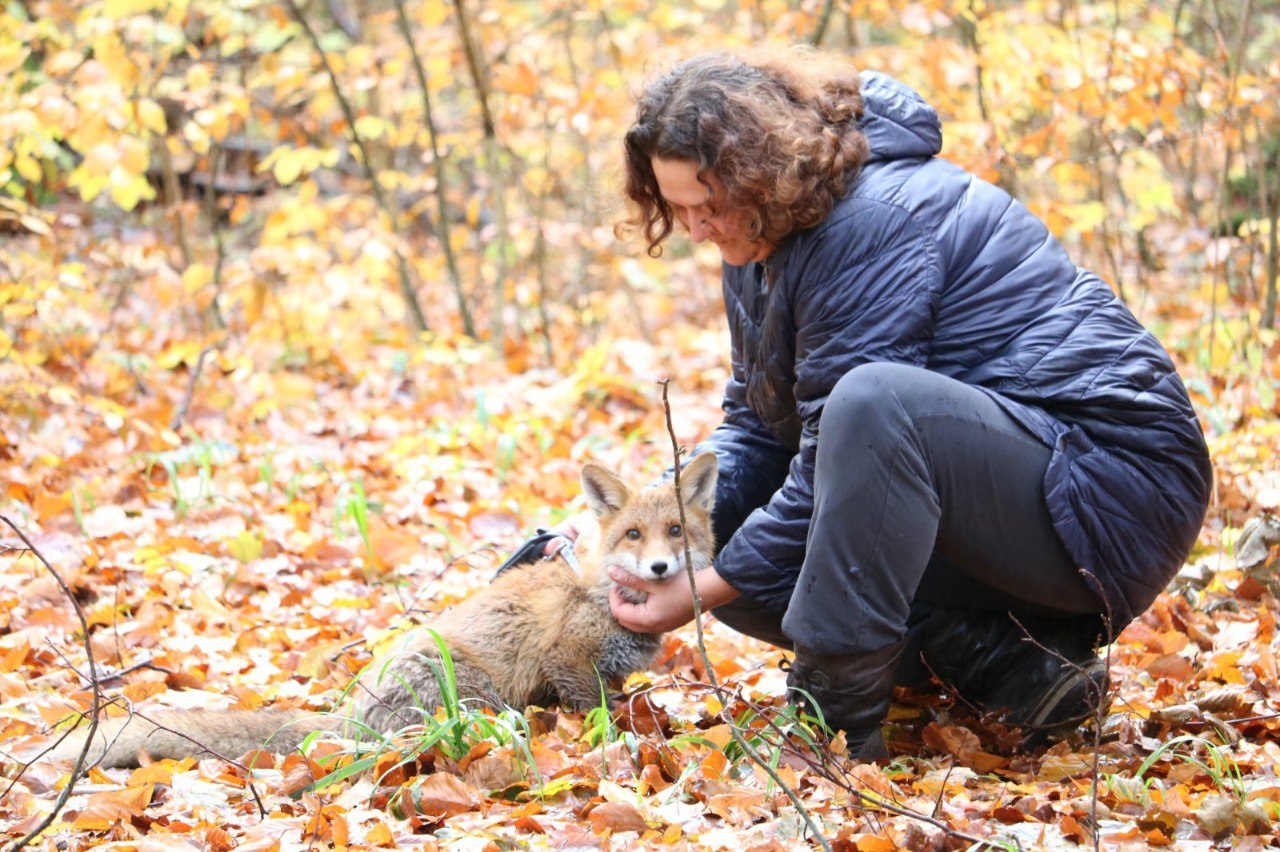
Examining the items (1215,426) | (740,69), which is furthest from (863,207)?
(1215,426)

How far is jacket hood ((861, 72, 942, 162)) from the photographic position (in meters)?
3.31

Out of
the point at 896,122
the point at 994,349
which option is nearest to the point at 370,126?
the point at 896,122

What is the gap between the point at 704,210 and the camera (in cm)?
330

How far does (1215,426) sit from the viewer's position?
5668 mm


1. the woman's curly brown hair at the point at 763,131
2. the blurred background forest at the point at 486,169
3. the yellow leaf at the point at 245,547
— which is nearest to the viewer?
the woman's curly brown hair at the point at 763,131

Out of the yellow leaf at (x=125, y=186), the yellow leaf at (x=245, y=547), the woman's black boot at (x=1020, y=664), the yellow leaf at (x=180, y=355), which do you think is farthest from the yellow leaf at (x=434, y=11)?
the woman's black boot at (x=1020, y=664)

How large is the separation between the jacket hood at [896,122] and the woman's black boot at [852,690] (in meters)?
1.45

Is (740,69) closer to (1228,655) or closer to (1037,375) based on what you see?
(1037,375)

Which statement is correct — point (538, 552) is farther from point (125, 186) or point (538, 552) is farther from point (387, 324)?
point (387, 324)

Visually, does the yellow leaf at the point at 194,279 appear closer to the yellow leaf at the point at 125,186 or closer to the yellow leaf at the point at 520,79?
the yellow leaf at the point at 125,186

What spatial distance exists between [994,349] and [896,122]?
0.76 meters

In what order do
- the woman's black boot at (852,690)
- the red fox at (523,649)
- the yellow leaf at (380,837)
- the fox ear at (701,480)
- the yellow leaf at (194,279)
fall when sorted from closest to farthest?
the yellow leaf at (380,837), the woman's black boot at (852,690), the red fox at (523,649), the fox ear at (701,480), the yellow leaf at (194,279)

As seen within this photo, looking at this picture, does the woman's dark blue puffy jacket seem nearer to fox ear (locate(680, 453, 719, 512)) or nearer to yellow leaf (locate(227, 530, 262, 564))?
fox ear (locate(680, 453, 719, 512))

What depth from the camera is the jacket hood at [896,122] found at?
3.31 m
